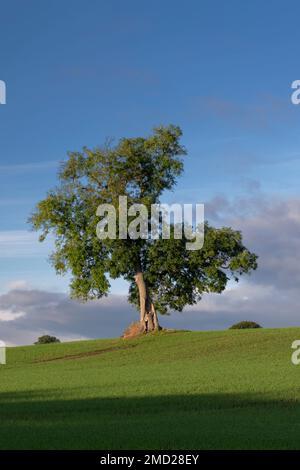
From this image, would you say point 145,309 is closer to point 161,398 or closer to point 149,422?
point 161,398

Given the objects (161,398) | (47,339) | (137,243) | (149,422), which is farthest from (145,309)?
(149,422)

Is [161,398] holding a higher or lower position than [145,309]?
lower

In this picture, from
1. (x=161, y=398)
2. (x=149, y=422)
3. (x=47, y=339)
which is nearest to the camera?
(x=149, y=422)

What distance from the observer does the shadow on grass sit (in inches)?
692

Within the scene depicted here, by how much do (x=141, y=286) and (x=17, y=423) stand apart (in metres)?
35.3

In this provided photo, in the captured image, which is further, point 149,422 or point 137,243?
point 137,243

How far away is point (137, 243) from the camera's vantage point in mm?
57062

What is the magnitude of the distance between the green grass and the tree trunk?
4.37m

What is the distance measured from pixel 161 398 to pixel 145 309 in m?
30.6

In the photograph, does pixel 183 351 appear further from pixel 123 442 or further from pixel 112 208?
pixel 123 442

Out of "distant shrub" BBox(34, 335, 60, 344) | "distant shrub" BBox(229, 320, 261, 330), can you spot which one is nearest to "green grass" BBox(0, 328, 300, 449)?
"distant shrub" BBox(229, 320, 261, 330)

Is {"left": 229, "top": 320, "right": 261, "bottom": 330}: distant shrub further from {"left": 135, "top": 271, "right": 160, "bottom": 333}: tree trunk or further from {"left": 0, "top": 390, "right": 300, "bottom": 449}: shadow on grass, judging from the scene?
{"left": 0, "top": 390, "right": 300, "bottom": 449}: shadow on grass
